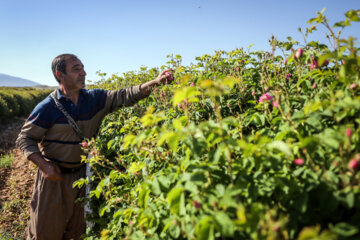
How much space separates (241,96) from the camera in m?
2.03

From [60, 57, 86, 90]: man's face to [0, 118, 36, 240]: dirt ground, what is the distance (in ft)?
8.91

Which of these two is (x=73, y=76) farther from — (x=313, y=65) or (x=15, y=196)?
(x=15, y=196)

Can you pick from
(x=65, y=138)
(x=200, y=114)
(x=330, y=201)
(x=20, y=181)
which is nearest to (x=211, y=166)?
(x=330, y=201)

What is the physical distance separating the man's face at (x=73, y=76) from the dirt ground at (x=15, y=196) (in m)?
2.72

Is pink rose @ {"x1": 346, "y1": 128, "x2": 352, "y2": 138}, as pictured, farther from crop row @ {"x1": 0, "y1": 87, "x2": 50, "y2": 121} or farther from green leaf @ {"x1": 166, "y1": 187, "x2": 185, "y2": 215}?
crop row @ {"x1": 0, "y1": 87, "x2": 50, "y2": 121}

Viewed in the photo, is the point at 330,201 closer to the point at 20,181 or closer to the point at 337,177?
the point at 337,177

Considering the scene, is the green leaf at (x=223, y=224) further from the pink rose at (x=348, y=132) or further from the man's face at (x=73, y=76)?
the man's face at (x=73, y=76)

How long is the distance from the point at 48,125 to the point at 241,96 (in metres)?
2.10

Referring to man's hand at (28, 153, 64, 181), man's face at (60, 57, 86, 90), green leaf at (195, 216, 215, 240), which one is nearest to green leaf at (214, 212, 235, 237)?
green leaf at (195, 216, 215, 240)

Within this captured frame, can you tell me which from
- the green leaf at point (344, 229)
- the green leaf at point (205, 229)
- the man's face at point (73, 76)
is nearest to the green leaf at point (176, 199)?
the green leaf at point (205, 229)

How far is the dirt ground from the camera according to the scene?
13.4 feet

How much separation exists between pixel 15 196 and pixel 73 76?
159 inches

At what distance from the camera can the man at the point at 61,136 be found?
2582 millimetres

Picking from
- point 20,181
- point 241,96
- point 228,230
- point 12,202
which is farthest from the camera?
point 20,181
